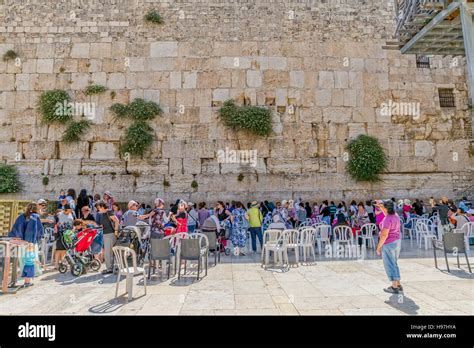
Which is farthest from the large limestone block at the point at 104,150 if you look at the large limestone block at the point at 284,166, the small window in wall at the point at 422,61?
the small window in wall at the point at 422,61

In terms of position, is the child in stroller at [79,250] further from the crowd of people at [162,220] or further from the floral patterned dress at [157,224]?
the floral patterned dress at [157,224]

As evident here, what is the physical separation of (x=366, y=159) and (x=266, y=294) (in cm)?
915

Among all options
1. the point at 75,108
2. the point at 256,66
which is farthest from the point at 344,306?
the point at 75,108

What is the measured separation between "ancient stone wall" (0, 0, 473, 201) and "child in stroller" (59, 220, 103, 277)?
547 centimetres

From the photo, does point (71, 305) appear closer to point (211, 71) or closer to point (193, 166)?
point (193, 166)

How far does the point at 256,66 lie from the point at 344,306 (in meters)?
10.8

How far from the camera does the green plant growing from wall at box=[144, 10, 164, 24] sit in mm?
13078

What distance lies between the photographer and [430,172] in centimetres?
1291

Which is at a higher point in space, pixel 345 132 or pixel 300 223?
pixel 345 132

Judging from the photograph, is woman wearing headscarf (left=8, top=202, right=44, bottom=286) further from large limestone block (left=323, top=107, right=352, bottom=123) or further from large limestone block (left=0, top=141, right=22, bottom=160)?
large limestone block (left=323, top=107, right=352, bottom=123)

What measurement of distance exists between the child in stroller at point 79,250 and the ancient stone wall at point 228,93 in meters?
5.47

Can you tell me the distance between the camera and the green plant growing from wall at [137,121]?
12.2m

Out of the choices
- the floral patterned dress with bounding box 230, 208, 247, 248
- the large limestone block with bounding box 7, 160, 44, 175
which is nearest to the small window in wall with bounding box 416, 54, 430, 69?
the floral patterned dress with bounding box 230, 208, 247, 248

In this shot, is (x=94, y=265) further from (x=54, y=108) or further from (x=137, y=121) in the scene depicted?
(x=54, y=108)
